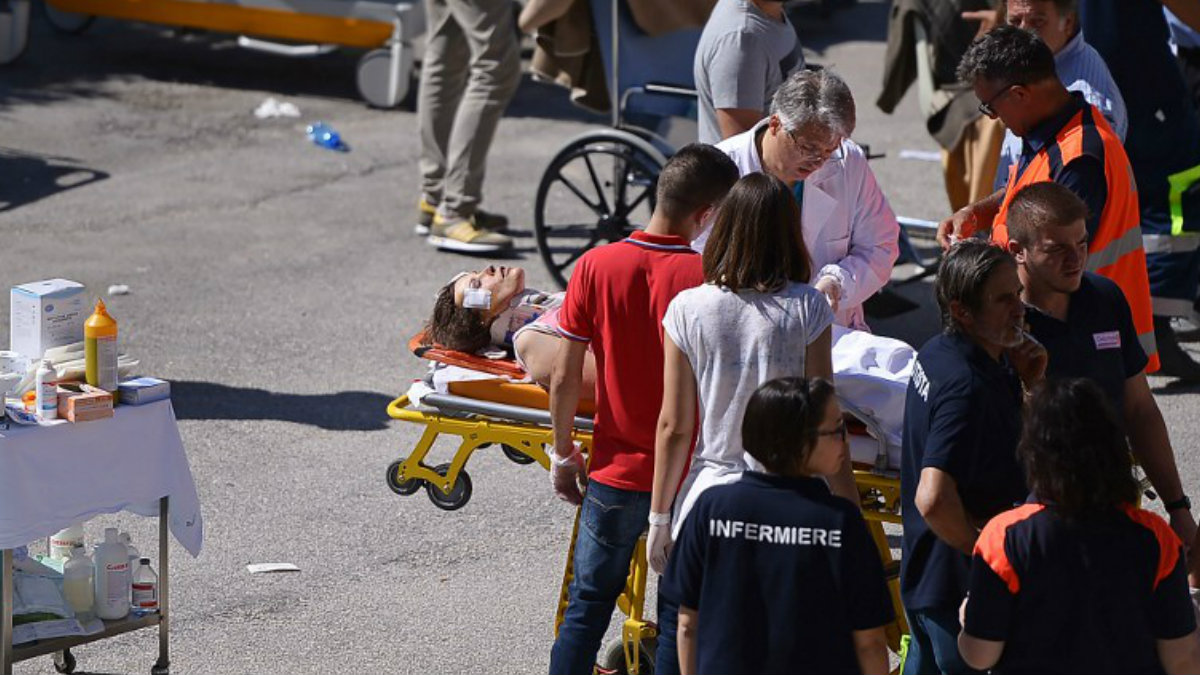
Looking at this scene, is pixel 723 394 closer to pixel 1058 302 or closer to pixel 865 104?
pixel 1058 302

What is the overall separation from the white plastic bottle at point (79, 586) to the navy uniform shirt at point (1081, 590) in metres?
2.69

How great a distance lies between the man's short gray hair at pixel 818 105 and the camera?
5199 millimetres

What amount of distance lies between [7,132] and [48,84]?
1.46m

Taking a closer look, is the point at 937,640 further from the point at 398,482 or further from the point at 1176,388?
the point at 1176,388

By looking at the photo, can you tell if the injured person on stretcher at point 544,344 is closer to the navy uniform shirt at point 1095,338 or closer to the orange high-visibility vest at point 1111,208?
the navy uniform shirt at point 1095,338

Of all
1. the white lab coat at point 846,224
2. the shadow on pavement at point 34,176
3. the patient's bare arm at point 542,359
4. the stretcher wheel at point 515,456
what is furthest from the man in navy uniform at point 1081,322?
the shadow on pavement at point 34,176

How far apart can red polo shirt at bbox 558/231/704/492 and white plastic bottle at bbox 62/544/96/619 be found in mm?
1590

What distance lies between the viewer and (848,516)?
11.9 feet

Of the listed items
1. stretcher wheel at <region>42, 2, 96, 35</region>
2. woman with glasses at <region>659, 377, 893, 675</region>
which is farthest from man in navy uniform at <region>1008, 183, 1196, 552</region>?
stretcher wheel at <region>42, 2, 96, 35</region>

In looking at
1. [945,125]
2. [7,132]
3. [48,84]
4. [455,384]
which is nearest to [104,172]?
[7,132]

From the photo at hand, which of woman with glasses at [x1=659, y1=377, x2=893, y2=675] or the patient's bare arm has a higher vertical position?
woman with glasses at [x1=659, y1=377, x2=893, y2=675]

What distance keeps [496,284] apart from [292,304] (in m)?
3.43

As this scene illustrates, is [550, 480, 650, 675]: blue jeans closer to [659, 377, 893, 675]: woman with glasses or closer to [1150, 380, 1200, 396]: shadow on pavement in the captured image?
[659, 377, 893, 675]: woman with glasses

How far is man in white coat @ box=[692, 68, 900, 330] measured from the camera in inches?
206
